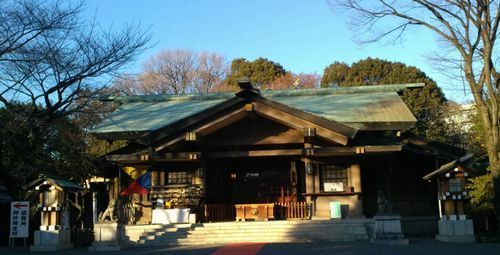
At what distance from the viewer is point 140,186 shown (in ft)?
64.7

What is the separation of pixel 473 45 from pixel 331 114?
640cm

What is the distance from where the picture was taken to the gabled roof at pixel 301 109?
1823 centimetres

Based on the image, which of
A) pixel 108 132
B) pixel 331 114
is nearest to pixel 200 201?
pixel 108 132

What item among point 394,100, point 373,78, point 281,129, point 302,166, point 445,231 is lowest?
point 445,231

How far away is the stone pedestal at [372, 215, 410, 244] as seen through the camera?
13.8 metres

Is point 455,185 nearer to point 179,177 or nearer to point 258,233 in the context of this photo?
point 258,233

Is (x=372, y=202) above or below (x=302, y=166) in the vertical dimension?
below

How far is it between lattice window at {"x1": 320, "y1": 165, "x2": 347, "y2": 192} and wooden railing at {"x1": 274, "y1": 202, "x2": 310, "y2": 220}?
130 centimetres

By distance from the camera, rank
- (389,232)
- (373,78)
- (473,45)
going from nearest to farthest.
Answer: (389,232) < (473,45) < (373,78)

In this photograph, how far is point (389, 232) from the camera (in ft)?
46.0

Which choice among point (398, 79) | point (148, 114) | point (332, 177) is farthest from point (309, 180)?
point (398, 79)

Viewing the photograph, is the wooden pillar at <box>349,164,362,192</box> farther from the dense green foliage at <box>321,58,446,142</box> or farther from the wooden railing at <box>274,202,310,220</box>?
the dense green foliage at <box>321,58,446,142</box>

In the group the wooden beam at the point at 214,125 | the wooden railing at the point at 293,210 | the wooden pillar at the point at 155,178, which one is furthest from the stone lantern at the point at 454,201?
the wooden pillar at the point at 155,178

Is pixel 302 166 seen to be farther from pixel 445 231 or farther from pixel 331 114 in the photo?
pixel 445 231
